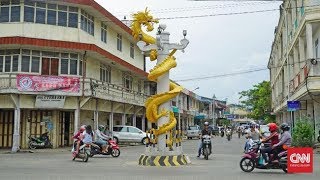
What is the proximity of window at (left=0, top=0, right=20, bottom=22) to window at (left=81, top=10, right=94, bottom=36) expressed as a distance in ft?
15.0

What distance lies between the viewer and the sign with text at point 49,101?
91.6 feet

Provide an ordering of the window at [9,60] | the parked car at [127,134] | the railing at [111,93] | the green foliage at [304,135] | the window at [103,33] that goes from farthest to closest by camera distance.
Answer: the parked car at [127,134]
the window at [103,33]
the railing at [111,93]
the window at [9,60]
the green foliage at [304,135]

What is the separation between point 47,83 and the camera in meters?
27.7

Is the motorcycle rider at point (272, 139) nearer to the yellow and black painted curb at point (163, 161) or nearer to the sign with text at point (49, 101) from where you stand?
the yellow and black painted curb at point (163, 161)

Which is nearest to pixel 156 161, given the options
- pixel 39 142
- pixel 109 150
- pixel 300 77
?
pixel 109 150

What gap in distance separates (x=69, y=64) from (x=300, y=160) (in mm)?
20073

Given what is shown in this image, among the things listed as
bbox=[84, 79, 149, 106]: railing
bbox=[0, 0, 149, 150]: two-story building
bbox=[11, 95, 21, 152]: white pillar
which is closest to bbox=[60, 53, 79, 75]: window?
bbox=[0, 0, 149, 150]: two-story building

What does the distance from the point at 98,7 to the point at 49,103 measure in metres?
8.11

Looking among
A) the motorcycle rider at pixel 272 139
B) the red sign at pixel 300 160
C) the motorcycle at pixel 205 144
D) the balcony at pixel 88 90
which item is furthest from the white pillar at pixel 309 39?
the balcony at pixel 88 90

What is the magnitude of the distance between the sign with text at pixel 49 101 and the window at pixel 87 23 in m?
5.75

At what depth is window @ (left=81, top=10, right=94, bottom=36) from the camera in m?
31.1

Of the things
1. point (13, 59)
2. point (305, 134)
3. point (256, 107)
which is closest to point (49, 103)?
point (13, 59)

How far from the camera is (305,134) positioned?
81.5 ft

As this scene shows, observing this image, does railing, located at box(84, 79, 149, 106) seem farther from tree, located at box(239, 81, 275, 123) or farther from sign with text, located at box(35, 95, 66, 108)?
tree, located at box(239, 81, 275, 123)
